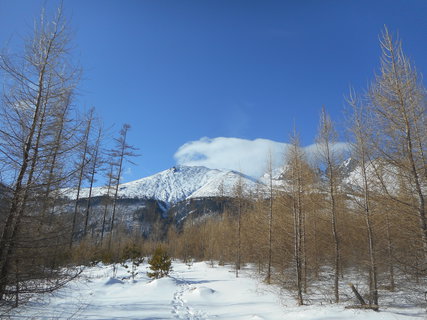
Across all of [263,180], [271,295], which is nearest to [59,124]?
[271,295]

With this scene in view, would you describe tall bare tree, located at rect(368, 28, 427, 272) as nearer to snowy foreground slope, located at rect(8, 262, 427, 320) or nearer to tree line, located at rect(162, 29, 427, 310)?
tree line, located at rect(162, 29, 427, 310)

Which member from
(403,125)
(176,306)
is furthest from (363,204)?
(176,306)

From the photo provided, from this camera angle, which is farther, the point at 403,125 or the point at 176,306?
the point at 176,306

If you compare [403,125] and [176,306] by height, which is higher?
[403,125]

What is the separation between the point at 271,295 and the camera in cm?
1203

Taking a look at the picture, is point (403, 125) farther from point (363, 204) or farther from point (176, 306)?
point (176, 306)

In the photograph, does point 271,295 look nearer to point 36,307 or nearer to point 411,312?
point 411,312

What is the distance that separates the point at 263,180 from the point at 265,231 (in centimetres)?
448

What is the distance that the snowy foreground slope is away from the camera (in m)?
7.75

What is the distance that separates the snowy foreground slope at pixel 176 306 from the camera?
775 cm

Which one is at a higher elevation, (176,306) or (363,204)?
(363,204)

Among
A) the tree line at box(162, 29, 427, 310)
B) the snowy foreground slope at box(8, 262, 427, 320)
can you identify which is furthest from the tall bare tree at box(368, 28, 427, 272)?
the snowy foreground slope at box(8, 262, 427, 320)

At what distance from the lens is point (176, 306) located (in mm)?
9828

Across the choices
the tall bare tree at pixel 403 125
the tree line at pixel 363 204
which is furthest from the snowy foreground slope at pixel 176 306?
the tall bare tree at pixel 403 125
